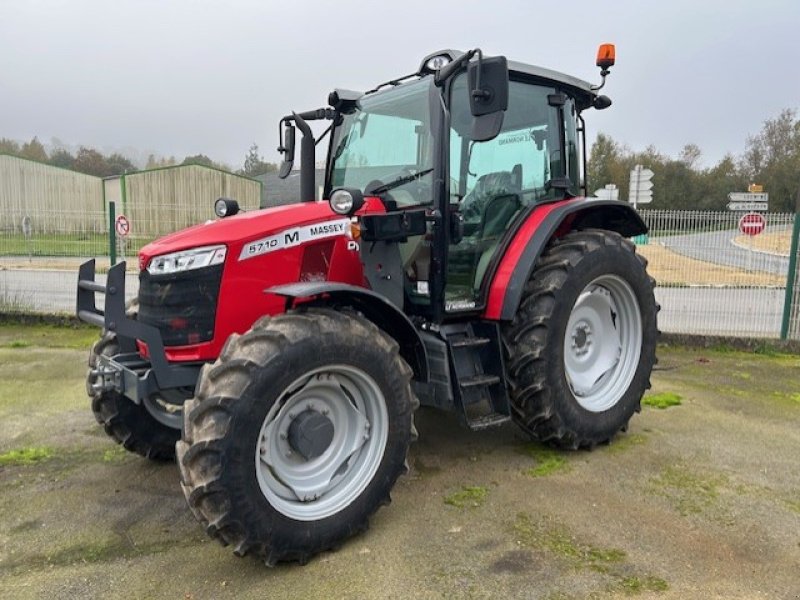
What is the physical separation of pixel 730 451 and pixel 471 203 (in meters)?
2.39

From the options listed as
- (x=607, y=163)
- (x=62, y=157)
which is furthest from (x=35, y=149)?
(x=607, y=163)

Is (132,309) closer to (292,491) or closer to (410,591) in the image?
(292,491)

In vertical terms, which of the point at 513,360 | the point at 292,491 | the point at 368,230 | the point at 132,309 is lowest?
the point at 292,491

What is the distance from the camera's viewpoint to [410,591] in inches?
103

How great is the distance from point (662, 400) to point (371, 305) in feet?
10.6

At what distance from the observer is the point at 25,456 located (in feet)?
13.2

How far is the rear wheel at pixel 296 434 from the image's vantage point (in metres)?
2.58

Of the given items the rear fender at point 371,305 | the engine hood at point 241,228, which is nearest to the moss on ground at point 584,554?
the rear fender at point 371,305

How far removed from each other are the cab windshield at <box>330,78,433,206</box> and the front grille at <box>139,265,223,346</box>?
1.15 metres

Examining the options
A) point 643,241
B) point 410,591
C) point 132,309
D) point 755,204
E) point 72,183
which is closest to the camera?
point 410,591

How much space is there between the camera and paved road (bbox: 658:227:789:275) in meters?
10.3

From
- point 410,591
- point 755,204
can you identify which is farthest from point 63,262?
point 755,204

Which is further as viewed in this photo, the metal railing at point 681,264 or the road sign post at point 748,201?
the road sign post at point 748,201

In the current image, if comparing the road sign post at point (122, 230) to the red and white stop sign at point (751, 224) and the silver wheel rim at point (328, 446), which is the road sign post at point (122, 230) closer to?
the silver wheel rim at point (328, 446)
